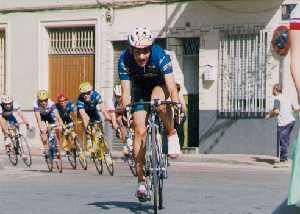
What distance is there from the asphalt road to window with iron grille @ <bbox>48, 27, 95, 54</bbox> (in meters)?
9.22

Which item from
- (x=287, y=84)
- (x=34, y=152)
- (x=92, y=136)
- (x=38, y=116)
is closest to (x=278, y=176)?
(x=92, y=136)

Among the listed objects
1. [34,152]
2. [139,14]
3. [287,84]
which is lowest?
[34,152]

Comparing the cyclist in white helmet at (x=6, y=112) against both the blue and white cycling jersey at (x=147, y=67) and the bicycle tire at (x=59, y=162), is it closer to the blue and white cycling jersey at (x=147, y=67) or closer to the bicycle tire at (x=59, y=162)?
the bicycle tire at (x=59, y=162)

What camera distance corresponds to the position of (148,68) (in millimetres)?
10898


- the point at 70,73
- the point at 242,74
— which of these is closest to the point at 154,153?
the point at 242,74

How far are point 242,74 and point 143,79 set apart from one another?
50.8 ft

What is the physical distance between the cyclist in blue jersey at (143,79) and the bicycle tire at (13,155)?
11634 millimetres

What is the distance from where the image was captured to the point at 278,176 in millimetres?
18531

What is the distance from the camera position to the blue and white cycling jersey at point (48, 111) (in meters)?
20.3

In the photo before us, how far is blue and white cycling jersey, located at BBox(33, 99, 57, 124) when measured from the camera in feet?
66.7

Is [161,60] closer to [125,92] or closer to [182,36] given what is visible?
[125,92]

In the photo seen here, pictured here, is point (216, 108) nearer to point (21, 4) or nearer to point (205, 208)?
point (21, 4)

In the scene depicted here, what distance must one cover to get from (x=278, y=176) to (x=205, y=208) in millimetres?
7472

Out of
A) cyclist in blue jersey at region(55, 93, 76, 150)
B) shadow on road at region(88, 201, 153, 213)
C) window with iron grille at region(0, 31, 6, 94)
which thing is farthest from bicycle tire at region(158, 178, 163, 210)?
window with iron grille at region(0, 31, 6, 94)
